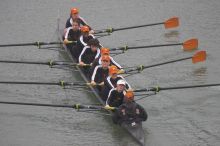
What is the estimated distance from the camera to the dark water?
53.5 ft

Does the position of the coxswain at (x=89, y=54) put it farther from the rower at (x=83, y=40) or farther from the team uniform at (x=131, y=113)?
the team uniform at (x=131, y=113)

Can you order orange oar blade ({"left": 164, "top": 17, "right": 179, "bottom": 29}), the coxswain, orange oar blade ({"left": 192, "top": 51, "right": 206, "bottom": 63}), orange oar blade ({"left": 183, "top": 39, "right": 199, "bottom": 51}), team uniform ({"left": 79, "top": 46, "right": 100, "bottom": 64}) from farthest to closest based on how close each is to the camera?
orange oar blade ({"left": 164, "top": 17, "right": 179, "bottom": 29})
orange oar blade ({"left": 183, "top": 39, "right": 199, "bottom": 51})
orange oar blade ({"left": 192, "top": 51, "right": 206, "bottom": 63})
team uniform ({"left": 79, "top": 46, "right": 100, "bottom": 64})
the coxswain

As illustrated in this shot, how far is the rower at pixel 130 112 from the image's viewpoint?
50.9ft

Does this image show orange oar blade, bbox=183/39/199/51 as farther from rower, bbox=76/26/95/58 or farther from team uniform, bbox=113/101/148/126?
team uniform, bbox=113/101/148/126

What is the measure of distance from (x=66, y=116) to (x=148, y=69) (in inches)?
160

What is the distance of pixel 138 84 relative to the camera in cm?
1928

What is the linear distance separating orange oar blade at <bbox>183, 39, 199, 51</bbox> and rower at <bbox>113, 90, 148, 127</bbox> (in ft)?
20.5

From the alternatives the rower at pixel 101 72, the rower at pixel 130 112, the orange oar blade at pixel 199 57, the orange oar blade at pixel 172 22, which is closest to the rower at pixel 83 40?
the rower at pixel 101 72

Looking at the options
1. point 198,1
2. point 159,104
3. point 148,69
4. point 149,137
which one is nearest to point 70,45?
point 148,69

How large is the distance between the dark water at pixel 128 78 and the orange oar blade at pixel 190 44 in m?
0.22

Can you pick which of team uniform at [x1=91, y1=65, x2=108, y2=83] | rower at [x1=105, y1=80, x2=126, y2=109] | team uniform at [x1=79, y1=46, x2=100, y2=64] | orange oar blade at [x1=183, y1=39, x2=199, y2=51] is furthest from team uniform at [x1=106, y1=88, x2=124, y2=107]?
orange oar blade at [x1=183, y1=39, x2=199, y2=51]

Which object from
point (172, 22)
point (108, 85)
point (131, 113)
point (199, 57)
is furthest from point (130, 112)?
point (172, 22)

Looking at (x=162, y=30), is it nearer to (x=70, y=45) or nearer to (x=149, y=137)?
(x=70, y=45)

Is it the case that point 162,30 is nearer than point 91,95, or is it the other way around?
point 91,95
